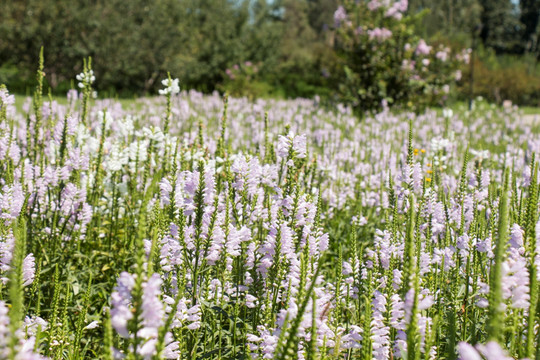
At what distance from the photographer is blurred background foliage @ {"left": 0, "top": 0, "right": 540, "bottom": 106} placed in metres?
17.3

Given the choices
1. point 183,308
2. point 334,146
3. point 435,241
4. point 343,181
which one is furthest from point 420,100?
point 183,308

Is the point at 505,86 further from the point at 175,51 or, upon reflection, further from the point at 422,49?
the point at 175,51

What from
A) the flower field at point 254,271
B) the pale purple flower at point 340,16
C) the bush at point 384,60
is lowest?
the flower field at point 254,271

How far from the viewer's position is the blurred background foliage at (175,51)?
17.3 meters

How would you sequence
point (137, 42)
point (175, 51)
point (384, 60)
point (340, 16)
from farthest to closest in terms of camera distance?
point (175, 51) < point (137, 42) < point (340, 16) < point (384, 60)

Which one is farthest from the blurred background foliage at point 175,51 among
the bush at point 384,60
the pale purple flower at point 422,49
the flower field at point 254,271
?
the flower field at point 254,271

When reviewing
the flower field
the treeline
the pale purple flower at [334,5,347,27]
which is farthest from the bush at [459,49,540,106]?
the flower field

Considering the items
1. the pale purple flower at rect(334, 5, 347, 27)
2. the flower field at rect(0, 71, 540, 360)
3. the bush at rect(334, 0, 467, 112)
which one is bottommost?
the flower field at rect(0, 71, 540, 360)

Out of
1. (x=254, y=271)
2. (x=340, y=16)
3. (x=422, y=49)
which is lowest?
(x=254, y=271)

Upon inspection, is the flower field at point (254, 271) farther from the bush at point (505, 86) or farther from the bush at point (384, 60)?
the bush at point (505, 86)

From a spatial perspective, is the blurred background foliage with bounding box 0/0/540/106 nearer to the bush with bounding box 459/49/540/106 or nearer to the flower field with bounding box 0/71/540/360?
the bush with bounding box 459/49/540/106

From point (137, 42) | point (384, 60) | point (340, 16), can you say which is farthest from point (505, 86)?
point (137, 42)

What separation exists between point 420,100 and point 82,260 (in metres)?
12.6

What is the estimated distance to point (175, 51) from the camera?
21.2 metres
